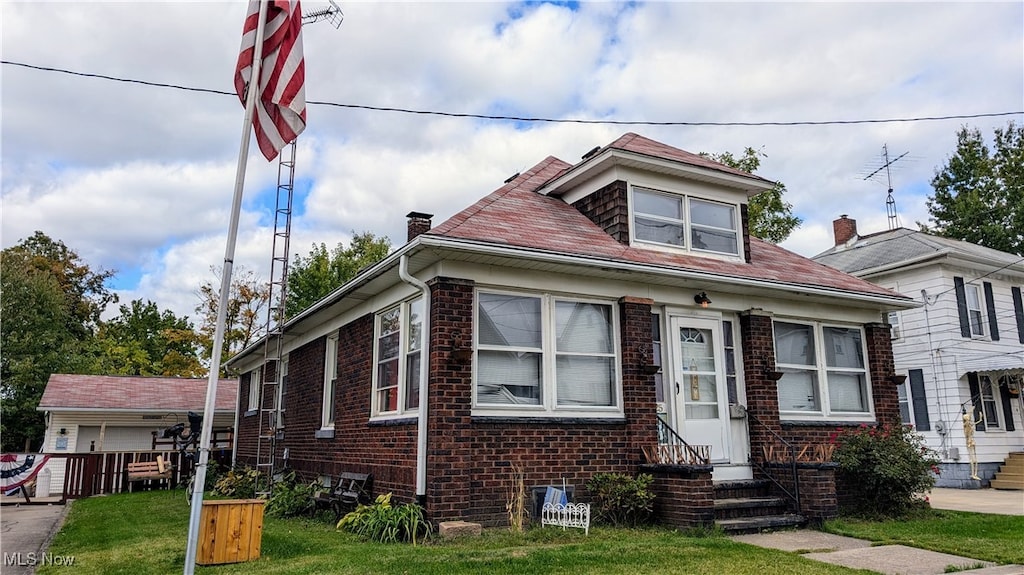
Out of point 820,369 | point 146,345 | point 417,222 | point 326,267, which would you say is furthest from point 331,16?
point 146,345

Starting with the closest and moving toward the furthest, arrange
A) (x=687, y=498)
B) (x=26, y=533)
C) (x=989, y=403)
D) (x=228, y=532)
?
(x=228, y=532)
(x=687, y=498)
(x=26, y=533)
(x=989, y=403)

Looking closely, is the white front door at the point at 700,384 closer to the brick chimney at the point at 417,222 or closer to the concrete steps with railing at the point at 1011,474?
the brick chimney at the point at 417,222

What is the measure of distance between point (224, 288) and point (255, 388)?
13.7 metres

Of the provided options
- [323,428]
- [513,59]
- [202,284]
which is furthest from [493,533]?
[202,284]

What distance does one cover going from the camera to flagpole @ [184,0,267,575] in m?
4.86

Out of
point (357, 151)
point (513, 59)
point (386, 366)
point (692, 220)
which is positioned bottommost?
point (386, 366)

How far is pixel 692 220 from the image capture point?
11023 mm

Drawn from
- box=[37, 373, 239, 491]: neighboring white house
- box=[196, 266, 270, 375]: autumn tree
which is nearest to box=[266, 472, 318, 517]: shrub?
box=[37, 373, 239, 491]: neighboring white house

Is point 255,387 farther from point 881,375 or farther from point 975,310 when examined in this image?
point 975,310

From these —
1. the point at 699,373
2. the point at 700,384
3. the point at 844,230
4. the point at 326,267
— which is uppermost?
the point at 326,267

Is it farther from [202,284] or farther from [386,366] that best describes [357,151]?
[202,284]

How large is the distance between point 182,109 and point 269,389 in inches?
326

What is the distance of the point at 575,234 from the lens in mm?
9930

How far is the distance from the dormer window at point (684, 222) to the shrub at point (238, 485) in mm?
9123
